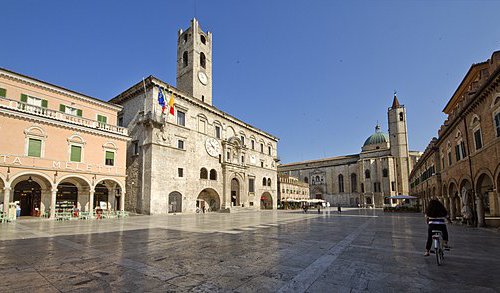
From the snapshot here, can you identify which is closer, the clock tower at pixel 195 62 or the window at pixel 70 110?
the window at pixel 70 110

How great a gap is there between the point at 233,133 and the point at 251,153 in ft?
18.3

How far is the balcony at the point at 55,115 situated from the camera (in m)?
18.7

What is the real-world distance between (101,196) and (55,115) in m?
8.66

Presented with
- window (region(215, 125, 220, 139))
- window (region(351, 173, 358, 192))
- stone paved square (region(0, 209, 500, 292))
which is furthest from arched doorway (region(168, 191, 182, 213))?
window (region(351, 173, 358, 192))

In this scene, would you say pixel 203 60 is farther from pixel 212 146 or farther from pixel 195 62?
pixel 212 146

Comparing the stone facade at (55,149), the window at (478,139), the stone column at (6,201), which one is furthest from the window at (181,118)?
the window at (478,139)

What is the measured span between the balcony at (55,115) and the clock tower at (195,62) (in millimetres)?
14556

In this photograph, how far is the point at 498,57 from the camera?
1370 centimetres

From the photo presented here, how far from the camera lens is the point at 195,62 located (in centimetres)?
3800

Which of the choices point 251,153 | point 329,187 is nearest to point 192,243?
point 251,153

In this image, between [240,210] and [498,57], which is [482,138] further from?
[240,210]

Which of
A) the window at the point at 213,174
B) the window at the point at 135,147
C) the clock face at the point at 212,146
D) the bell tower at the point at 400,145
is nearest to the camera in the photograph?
the window at the point at 135,147

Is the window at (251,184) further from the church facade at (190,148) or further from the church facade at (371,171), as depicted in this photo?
the church facade at (371,171)

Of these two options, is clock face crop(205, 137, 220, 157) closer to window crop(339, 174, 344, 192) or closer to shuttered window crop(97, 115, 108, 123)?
shuttered window crop(97, 115, 108, 123)
